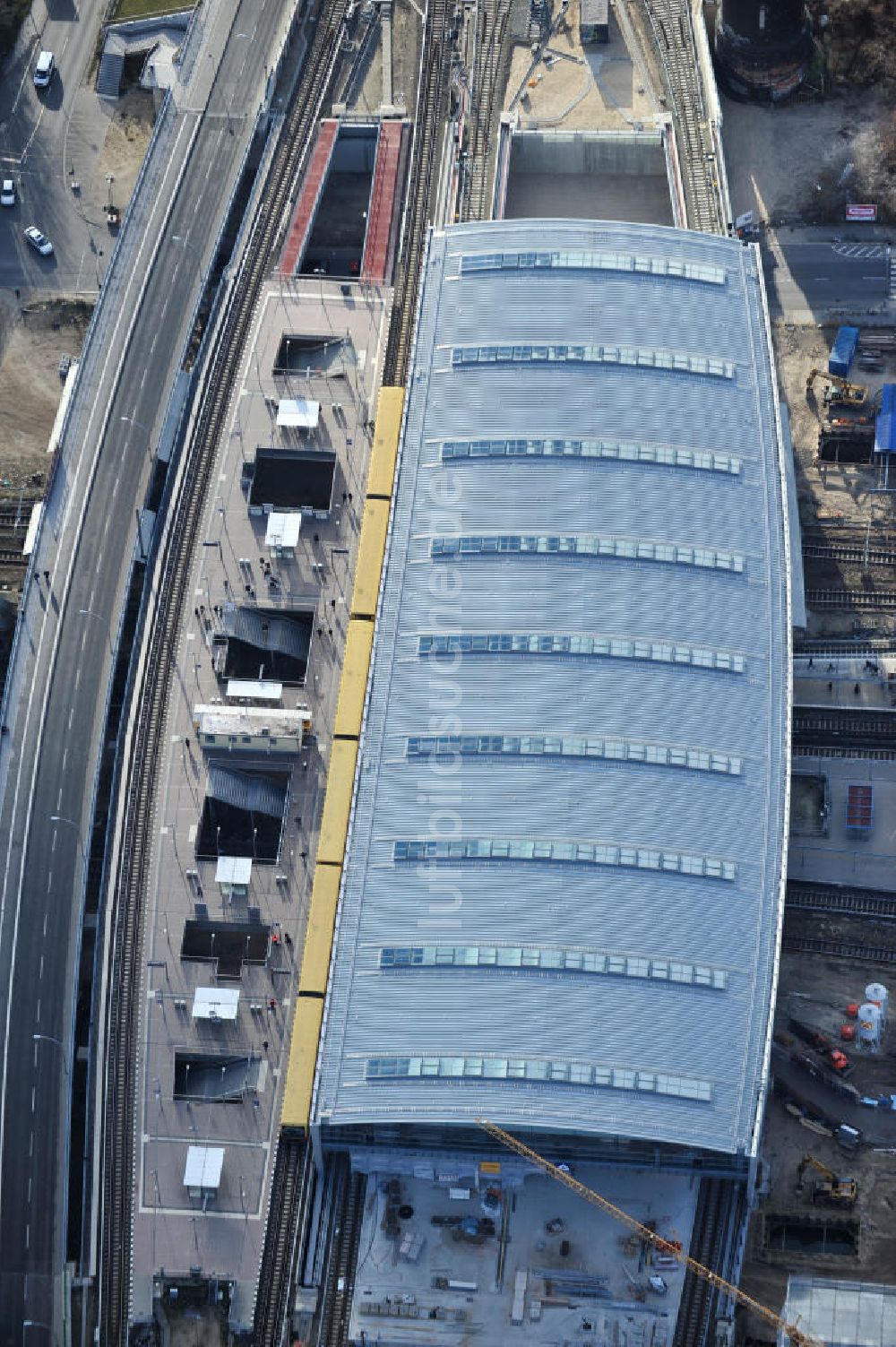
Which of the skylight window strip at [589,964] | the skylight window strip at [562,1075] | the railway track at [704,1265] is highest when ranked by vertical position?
the skylight window strip at [589,964]

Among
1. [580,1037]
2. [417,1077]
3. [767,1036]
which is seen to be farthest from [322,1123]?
[767,1036]

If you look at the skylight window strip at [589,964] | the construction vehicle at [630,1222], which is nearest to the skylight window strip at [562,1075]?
the construction vehicle at [630,1222]

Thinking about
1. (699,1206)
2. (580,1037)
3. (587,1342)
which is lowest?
(587,1342)

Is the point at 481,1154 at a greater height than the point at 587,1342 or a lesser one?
greater

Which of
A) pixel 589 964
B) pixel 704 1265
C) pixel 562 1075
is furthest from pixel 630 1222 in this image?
pixel 589 964

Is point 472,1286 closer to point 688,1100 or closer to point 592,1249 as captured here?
point 592,1249

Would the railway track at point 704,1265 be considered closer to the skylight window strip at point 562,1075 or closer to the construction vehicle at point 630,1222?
the construction vehicle at point 630,1222
